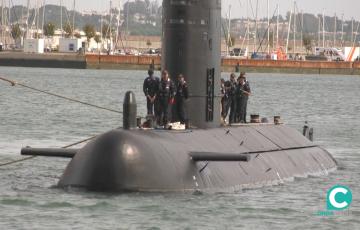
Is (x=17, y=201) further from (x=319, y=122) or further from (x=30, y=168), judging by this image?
(x=319, y=122)

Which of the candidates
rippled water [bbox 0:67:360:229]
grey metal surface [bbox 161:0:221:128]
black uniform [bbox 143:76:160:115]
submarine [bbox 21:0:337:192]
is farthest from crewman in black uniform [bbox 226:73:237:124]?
black uniform [bbox 143:76:160:115]

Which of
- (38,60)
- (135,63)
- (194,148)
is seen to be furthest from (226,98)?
(38,60)

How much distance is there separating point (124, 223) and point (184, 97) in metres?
5.39

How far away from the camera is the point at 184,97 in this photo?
74.8 ft

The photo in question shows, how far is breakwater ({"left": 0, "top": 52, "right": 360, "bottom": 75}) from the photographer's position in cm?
13012

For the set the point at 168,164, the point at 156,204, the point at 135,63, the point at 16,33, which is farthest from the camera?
the point at 16,33

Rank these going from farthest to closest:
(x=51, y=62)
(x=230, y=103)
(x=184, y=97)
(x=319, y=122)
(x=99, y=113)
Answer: (x=51, y=62)
(x=99, y=113)
(x=319, y=122)
(x=230, y=103)
(x=184, y=97)

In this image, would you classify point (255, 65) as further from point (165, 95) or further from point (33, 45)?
point (165, 95)

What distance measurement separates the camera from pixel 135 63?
129 meters

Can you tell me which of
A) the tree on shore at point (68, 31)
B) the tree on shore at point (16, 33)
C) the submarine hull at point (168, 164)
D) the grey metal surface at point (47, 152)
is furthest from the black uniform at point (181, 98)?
the tree on shore at point (16, 33)

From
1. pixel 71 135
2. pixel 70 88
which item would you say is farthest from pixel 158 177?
pixel 70 88

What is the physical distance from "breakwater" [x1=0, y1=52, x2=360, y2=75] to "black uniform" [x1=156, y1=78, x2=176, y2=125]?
102 meters

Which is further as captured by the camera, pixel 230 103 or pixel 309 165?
pixel 230 103

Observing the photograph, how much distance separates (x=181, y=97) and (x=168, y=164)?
3.84m
